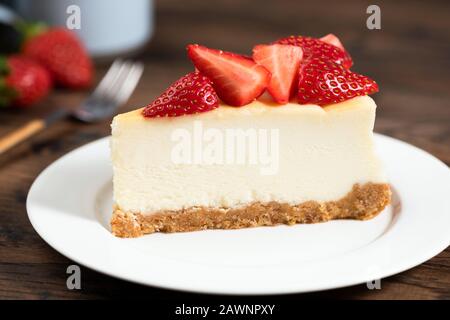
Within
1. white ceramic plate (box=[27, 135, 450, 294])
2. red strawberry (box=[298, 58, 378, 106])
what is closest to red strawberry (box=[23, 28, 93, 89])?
white ceramic plate (box=[27, 135, 450, 294])

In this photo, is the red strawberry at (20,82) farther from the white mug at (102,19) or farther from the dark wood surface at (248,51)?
the white mug at (102,19)

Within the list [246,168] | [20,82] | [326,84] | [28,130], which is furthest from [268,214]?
[20,82]

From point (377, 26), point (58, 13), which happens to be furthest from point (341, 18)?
point (58, 13)

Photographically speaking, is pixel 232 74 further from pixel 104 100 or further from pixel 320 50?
pixel 104 100

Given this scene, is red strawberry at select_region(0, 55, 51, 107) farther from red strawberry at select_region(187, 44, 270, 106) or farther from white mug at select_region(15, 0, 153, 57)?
red strawberry at select_region(187, 44, 270, 106)

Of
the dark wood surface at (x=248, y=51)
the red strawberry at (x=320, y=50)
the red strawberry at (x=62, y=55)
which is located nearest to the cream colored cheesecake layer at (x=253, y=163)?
the red strawberry at (x=320, y=50)

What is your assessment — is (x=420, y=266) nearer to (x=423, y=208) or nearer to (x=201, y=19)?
(x=423, y=208)
